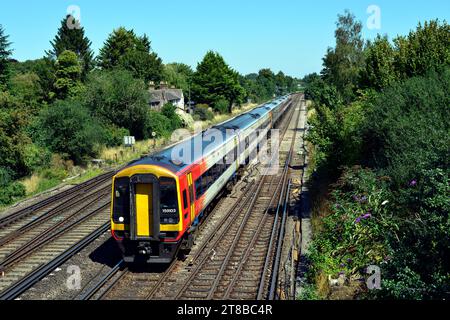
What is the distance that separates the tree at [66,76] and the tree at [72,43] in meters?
8.38

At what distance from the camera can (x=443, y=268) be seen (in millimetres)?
8008

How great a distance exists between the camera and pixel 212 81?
212 feet

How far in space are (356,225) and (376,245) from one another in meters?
1.04

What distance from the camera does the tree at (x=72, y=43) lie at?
54.2 m

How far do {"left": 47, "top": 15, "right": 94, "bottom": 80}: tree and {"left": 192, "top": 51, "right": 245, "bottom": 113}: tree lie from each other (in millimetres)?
16186

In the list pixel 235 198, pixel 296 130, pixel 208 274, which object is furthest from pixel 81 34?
pixel 208 274

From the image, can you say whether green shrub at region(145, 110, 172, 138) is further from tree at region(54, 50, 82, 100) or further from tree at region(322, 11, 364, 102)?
tree at region(322, 11, 364, 102)

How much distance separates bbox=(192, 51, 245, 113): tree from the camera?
2516 inches

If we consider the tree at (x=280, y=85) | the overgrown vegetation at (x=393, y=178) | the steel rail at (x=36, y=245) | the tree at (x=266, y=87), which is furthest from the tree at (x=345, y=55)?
the tree at (x=280, y=85)

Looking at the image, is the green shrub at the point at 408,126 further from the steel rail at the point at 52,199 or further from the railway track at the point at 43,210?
the steel rail at the point at 52,199

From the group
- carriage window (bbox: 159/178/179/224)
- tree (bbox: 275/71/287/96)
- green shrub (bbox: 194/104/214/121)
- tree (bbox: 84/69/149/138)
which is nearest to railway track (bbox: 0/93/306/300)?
carriage window (bbox: 159/178/179/224)

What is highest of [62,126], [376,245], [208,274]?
[62,126]

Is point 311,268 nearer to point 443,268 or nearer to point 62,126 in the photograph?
point 443,268

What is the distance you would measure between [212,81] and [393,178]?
53.5 metres
